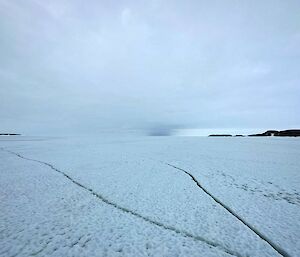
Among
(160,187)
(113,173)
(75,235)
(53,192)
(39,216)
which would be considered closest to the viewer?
(75,235)

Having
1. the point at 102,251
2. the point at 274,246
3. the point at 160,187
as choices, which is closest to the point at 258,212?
the point at 274,246

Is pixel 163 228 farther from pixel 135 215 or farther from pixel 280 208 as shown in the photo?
pixel 280 208

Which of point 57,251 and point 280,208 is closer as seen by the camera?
point 57,251

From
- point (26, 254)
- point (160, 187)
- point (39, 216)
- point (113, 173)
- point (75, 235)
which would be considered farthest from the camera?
point (113, 173)

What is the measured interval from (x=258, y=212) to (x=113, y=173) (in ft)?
13.1

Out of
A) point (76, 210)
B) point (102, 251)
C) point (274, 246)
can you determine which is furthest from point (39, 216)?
point (274, 246)

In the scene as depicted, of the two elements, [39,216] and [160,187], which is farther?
[160,187]

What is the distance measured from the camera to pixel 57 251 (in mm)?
2346

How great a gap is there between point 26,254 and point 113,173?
3717mm

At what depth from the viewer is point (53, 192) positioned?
13.9 feet

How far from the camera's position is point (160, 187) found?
467 cm

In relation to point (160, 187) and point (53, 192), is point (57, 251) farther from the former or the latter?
point (160, 187)

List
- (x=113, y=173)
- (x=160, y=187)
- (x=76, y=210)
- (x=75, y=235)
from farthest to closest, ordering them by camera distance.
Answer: (x=113, y=173)
(x=160, y=187)
(x=76, y=210)
(x=75, y=235)

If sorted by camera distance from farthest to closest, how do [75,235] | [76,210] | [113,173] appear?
[113,173], [76,210], [75,235]
